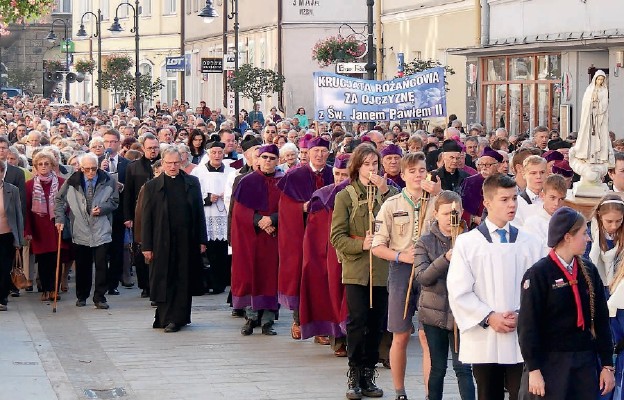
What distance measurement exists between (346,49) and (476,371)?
32.7 m

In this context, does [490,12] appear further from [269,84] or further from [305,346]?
[305,346]

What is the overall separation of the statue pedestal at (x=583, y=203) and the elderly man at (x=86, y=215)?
5794 mm

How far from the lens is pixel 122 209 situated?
19.6 m

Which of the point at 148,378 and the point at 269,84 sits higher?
the point at 269,84

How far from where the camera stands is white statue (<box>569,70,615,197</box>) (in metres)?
15.5

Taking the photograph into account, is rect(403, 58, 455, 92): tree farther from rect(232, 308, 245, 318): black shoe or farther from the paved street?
the paved street

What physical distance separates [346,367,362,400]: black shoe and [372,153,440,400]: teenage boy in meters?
0.60

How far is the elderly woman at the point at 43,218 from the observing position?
18.8 m

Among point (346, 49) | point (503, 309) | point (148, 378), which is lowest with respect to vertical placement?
point (148, 378)

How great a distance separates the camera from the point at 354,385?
11945 mm

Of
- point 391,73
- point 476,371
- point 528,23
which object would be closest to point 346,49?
point 391,73

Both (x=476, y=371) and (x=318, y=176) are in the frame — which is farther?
(x=318, y=176)

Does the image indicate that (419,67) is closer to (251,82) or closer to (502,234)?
(251,82)

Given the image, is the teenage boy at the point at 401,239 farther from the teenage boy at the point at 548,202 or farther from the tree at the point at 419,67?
the tree at the point at 419,67
